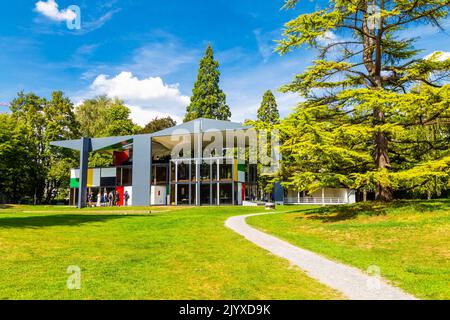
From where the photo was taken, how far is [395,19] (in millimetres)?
17078

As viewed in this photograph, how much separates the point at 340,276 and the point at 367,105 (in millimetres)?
9677

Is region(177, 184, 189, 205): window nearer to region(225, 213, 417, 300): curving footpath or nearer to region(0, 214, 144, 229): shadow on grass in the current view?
region(0, 214, 144, 229): shadow on grass

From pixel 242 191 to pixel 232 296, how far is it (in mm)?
33165

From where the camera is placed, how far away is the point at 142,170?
3981cm

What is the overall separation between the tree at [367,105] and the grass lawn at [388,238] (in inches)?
58.5

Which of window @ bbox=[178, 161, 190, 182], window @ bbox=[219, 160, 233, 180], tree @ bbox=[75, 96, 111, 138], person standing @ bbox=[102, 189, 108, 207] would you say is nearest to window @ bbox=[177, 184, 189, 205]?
window @ bbox=[178, 161, 190, 182]

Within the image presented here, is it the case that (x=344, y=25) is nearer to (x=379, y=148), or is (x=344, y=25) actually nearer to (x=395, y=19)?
(x=395, y=19)

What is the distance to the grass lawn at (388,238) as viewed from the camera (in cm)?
732

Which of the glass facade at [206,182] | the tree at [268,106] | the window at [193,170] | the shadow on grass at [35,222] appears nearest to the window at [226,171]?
the glass facade at [206,182]

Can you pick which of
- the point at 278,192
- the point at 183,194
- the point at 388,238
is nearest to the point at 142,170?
the point at 183,194

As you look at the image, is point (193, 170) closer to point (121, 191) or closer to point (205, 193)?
point (205, 193)

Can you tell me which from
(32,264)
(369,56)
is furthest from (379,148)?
(32,264)

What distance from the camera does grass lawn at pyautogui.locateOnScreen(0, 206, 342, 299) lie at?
6.04 meters

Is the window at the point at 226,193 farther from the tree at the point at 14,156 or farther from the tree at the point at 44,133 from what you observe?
the tree at the point at 14,156
